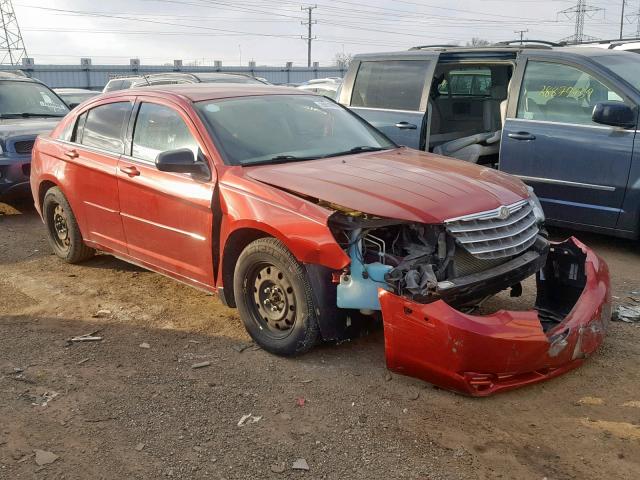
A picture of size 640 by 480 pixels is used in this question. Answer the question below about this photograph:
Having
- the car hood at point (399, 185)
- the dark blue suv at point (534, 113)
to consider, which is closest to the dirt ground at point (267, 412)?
the car hood at point (399, 185)

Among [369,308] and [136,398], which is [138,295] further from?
[369,308]

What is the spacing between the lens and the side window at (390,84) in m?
7.43

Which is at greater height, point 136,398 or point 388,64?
point 388,64

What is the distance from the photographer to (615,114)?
19.3 feet

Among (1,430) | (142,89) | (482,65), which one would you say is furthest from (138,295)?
(482,65)

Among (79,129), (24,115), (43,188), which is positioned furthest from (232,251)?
(24,115)

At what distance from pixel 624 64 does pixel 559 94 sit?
71 centimetres

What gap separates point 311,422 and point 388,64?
5.33 m

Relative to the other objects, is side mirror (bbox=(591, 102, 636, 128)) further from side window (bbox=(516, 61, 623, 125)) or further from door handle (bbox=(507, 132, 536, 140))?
door handle (bbox=(507, 132, 536, 140))

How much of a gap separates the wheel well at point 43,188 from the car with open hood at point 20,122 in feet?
7.50

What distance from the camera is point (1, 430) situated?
3.43 metres

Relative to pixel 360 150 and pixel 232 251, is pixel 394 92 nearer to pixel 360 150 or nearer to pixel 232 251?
pixel 360 150

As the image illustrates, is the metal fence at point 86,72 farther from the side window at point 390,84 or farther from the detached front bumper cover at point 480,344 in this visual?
the detached front bumper cover at point 480,344

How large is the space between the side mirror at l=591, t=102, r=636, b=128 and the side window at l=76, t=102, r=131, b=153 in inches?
161
